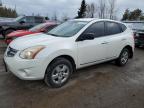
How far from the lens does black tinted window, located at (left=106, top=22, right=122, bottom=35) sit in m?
5.47

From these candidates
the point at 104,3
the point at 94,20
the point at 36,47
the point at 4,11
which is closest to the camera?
the point at 36,47

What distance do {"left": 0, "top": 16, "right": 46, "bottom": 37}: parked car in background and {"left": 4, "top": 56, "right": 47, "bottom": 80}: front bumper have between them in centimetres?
820

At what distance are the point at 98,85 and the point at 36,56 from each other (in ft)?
5.96

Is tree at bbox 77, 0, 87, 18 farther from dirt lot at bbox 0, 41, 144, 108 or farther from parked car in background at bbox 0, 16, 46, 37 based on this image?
dirt lot at bbox 0, 41, 144, 108

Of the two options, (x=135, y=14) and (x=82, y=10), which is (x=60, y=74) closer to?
(x=82, y=10)

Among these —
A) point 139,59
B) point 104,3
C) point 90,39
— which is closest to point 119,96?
point 90,39

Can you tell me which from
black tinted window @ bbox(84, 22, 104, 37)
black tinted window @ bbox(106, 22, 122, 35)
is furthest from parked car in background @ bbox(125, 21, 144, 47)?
black tinted window @ bbox(84, 22, 104, 37)

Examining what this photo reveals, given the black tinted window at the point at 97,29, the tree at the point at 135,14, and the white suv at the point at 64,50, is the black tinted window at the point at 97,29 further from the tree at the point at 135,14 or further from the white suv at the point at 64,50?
the tree at the point at 135,14

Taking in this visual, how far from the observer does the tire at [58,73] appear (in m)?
4.05

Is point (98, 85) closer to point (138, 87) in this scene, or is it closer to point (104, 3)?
point (138, 87)

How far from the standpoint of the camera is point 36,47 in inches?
153

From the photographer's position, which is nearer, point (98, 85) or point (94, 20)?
point (98, 85)

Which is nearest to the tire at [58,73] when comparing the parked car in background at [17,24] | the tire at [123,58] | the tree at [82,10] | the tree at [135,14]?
the tire at [123,58]

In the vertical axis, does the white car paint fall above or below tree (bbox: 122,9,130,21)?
below
